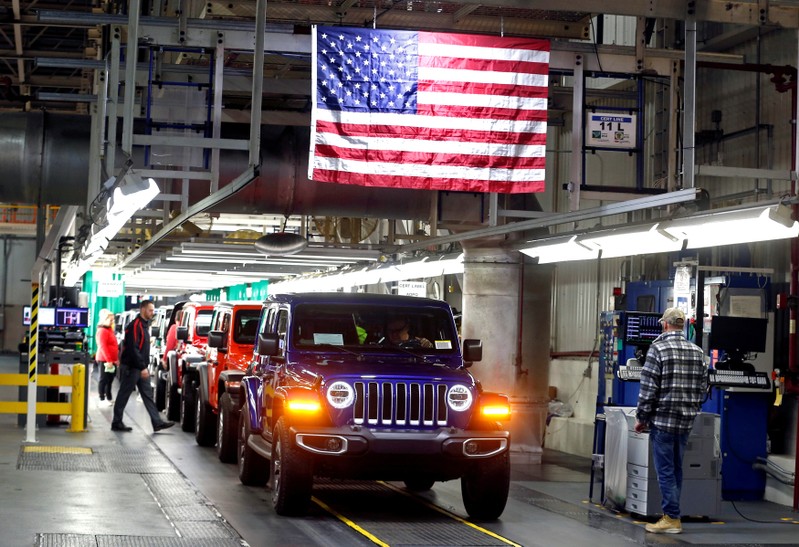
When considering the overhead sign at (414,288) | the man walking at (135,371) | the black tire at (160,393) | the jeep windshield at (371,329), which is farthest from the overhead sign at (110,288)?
the jeep windshield at (371,329)

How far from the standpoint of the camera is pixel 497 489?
1058 cm

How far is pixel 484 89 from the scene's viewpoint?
458 inches

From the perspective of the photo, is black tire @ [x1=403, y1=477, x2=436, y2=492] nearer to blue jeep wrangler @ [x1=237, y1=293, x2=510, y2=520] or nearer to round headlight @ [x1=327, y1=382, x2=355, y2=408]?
blue jeep wrangler @ [x1=237, y1=293, x2=510, y2=520]

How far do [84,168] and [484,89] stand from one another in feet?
17.1

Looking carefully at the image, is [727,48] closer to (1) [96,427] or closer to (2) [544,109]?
(2) [544,109]

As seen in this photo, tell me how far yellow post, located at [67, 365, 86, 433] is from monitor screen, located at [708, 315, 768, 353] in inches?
356

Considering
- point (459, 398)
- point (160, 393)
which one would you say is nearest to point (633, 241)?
point (459, 398)

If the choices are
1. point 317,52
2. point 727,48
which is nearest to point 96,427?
point 317,52

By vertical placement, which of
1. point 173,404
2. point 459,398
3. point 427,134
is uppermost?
point 427,134

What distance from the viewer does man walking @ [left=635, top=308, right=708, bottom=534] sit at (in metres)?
10.4

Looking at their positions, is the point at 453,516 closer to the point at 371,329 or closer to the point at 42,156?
the point at 371,329

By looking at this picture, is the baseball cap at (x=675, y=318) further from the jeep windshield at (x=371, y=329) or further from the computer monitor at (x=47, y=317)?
the computer monitor at (x=47, y=317)

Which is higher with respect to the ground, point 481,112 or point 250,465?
point 481,112

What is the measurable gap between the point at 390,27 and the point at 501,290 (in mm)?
4812
